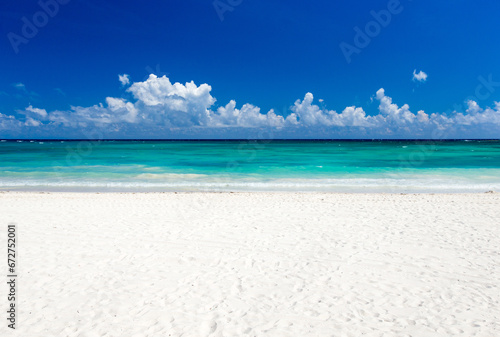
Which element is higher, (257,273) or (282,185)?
(257,273)

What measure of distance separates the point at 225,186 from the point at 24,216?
34.4 feet

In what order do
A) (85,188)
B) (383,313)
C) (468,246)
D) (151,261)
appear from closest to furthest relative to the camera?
(383,313) < (151,261) < (468,246) < (85,188)

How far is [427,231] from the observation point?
881 cm

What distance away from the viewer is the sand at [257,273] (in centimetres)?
443

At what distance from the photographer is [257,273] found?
6.05 meters

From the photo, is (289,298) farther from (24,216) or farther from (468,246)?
(24,216)

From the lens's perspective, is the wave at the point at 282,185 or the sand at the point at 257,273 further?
the wave at the point at 282,185

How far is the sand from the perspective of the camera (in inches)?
174

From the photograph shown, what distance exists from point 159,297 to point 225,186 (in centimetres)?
1390

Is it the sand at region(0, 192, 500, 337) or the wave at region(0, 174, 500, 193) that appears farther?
the wave at region(0, 174, 500, 193)

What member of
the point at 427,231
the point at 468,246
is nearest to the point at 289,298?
the point at 468,246

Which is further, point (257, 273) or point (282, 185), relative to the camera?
point (282, 185)

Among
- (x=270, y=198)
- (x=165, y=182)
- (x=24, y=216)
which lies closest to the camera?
(x=24, y=216)

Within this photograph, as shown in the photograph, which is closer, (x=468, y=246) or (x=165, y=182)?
(x=468, y=246)
